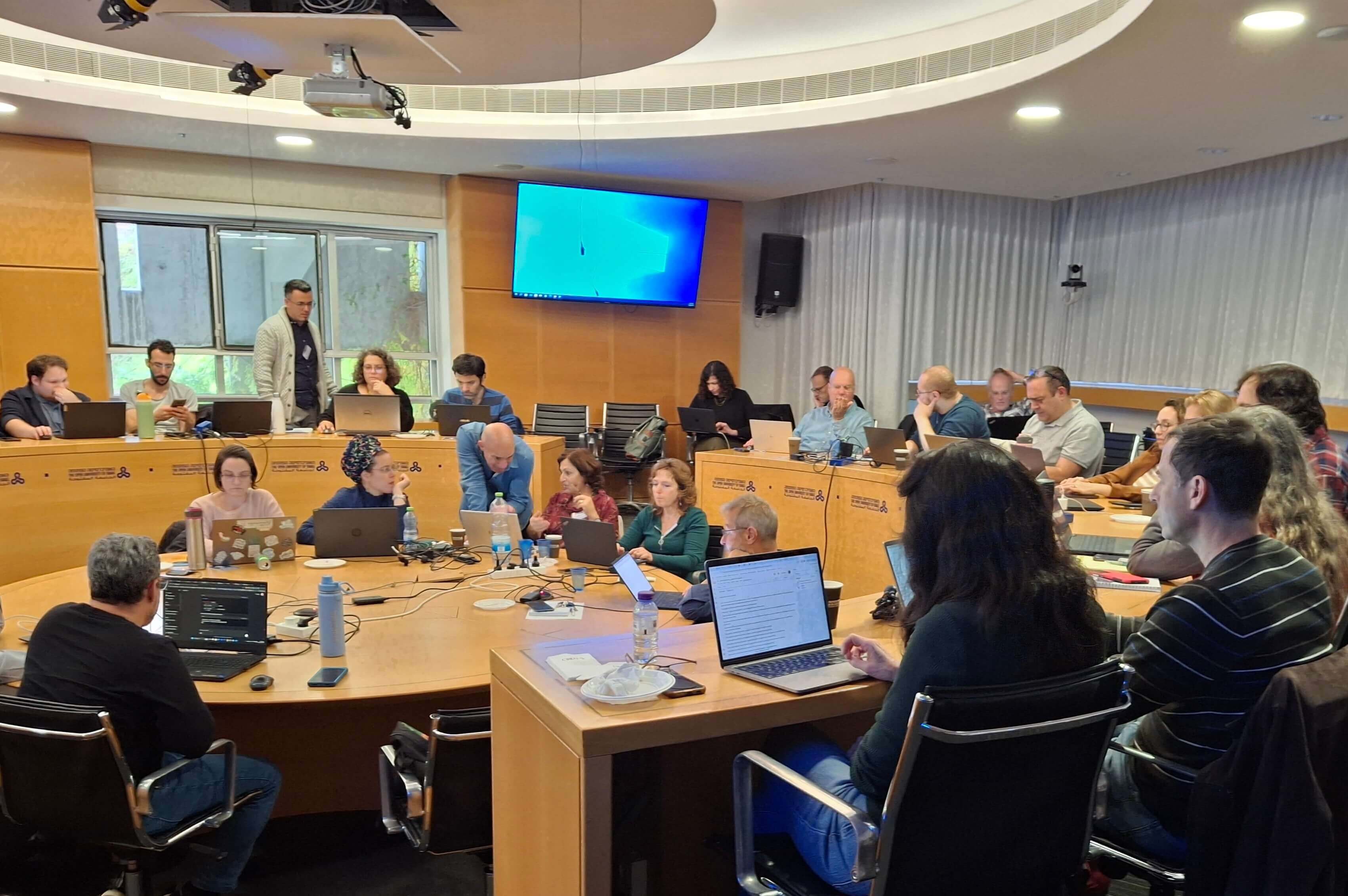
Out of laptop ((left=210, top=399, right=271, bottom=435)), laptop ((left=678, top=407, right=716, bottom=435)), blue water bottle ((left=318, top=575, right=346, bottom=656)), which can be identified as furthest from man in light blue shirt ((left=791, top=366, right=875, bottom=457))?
blue water bottle ((left=318, top=575, right=346, bottom=656))

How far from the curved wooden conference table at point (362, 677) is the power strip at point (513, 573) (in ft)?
0.65

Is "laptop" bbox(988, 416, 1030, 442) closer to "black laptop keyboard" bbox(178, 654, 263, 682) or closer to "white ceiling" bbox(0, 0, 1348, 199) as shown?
"white ceiling" bbox(0, 0, 1348, 199)

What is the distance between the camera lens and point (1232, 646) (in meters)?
1.70

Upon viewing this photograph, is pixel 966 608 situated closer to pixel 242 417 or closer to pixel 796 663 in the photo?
pixel 796 663

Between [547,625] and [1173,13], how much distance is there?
3.67 metres

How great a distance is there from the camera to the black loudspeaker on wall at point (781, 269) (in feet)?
29.2

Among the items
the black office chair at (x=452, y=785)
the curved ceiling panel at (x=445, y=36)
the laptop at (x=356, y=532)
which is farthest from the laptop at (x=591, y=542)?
the curved ceiling panel at (x=445, y=36)

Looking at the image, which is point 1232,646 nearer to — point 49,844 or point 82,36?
point 49,844

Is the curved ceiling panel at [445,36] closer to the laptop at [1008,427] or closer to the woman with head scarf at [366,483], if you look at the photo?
the woman with head scarf at [366,483]

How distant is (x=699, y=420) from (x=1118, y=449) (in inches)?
129

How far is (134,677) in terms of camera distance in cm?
219

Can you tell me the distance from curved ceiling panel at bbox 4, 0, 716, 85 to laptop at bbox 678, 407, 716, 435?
346 cm

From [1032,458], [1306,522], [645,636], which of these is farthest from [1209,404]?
[645,636]

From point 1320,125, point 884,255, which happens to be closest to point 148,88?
point 884,255
